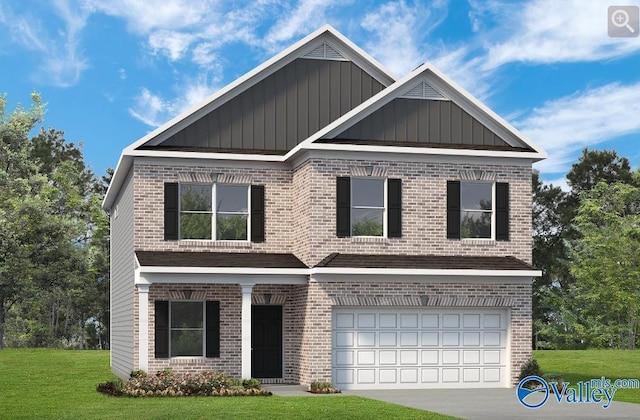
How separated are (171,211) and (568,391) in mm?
11885

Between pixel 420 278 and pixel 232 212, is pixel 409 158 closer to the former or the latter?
pixel 420 278

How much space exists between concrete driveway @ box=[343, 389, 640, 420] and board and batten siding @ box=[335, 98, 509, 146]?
708cm

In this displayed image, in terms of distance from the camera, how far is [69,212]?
55.6 m

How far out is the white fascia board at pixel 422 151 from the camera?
88.5 feet

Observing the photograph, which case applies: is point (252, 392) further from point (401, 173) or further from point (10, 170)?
point (10, 170)

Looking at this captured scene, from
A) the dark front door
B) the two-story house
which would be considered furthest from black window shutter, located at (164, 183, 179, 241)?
the dark front door

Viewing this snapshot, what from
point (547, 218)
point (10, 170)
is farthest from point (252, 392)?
point (547, 218)

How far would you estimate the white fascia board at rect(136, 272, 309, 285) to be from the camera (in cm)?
2620

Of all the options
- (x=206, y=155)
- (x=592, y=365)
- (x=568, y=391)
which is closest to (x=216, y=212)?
(x=206, y=155)

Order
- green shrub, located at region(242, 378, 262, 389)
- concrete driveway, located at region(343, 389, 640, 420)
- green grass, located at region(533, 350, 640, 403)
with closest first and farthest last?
concrete driveway, located at region(343, 389, 640, 420)
green shrub, located at region(242, 378, 262, 389)
green grass, located at region(533, 350, 640, 403)

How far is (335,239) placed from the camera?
1069 inches

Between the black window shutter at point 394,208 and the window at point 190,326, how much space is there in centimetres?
534

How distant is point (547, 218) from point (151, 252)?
42576 millimetres

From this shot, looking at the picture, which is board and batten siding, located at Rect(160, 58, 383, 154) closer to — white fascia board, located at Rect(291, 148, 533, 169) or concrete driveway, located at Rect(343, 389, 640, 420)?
white fascia board, located at Rect(291, 148, 533, 169)
